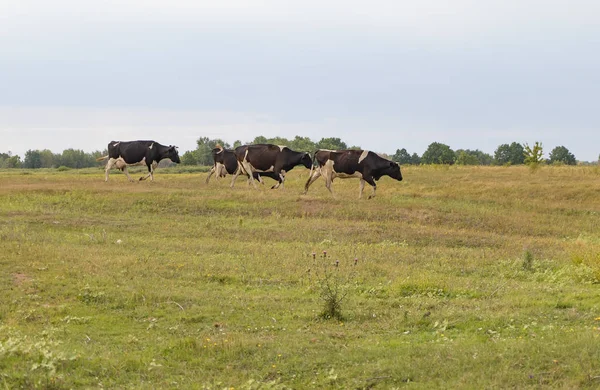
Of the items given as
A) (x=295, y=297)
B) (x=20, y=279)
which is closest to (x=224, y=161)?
(x=20, y=279)

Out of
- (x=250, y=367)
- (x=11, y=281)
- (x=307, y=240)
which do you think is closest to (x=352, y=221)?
(x=307, y=240)

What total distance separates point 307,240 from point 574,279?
719 cm

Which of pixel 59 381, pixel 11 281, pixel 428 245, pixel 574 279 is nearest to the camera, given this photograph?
pixel 59 381

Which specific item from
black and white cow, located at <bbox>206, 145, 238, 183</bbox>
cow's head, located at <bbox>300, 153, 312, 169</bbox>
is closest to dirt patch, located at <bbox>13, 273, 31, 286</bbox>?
cow's head, located at <bbox>300, 153, 312, 169</bbox>

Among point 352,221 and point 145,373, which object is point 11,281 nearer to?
point 145,373

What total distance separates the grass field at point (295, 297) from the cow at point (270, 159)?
7.47m

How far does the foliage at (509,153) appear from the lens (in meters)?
107

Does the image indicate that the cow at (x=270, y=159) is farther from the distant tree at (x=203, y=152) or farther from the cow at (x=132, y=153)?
the distant tree at (x=203, y=152)

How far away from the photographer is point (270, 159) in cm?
3156

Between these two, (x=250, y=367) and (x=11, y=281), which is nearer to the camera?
(x=250, y=367)

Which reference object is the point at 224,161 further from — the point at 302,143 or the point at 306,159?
the point at 302,143

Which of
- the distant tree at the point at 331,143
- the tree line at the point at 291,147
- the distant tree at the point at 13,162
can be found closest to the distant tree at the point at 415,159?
the tree line at the point at 291,147

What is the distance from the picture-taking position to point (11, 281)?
1196cm

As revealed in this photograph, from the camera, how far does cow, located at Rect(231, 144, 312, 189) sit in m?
31.5
